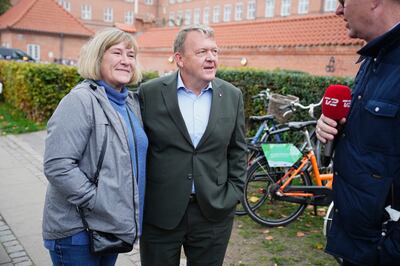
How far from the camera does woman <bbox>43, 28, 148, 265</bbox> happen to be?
212 cm

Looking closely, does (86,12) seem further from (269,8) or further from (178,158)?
(178,158)

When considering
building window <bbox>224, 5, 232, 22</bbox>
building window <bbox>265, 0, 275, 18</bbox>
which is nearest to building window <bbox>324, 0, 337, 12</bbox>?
building window <bbox>265, 0, 275, 18</bbox>

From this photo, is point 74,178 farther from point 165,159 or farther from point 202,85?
point 202,85

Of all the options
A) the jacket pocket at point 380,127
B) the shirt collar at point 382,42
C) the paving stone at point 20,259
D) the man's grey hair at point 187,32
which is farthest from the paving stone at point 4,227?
the shirt collar at point 382,42

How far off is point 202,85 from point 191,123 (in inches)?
10.6

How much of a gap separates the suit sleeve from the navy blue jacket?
912 millimetres

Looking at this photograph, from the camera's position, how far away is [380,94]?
1772 millimetres

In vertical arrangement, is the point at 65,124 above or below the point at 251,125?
above

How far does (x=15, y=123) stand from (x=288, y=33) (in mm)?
11494

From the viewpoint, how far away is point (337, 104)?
190cm

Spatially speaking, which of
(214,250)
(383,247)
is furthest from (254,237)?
(383,247)

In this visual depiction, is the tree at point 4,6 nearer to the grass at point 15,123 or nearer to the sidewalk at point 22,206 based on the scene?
the grass at point 15,123

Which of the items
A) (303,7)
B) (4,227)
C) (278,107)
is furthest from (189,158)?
(303,7)

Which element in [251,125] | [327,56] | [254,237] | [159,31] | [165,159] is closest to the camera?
[165,159]
